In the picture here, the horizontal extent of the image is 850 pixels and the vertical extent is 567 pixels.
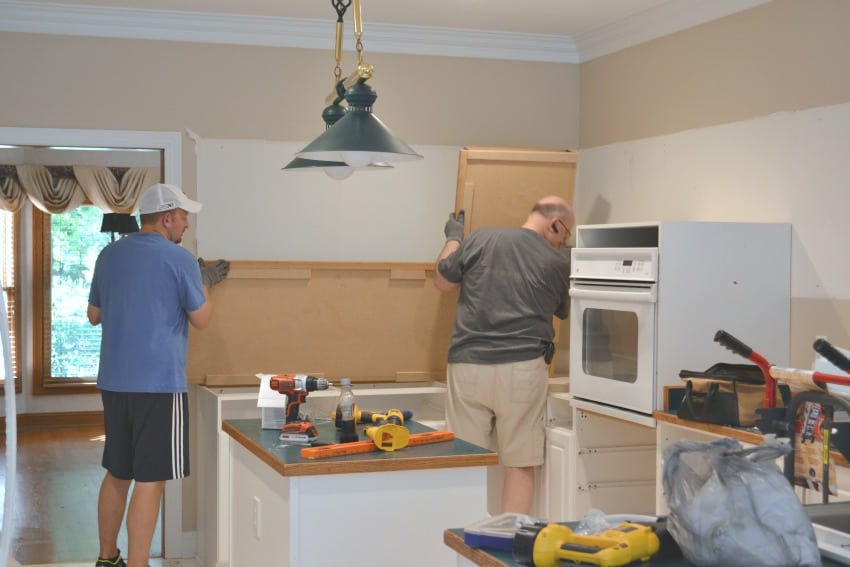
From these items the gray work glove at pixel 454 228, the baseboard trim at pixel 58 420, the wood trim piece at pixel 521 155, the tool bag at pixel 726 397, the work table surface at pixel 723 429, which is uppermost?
the wood trim piece at pixel 521 155

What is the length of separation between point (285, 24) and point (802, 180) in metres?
2.74

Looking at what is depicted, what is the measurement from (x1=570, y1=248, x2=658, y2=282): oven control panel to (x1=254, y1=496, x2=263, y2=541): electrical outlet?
1.72 metres

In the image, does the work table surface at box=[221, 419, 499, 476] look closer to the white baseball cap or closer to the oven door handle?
the oven door handle

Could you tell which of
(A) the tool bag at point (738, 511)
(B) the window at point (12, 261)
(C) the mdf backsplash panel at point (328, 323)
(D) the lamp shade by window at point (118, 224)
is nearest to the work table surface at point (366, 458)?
(A) the tool bag at point (738, 511)

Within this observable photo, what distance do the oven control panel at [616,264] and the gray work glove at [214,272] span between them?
1.75 meters

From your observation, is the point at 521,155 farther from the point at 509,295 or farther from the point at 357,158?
the point at 357,158

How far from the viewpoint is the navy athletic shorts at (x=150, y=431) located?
4.23 m

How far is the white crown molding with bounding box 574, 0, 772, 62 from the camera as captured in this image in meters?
4.55

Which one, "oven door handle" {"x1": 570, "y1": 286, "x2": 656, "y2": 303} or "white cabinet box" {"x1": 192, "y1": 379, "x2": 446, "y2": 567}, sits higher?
"oven door handle" {"x1": 570, "y1": 286, "x2": 656, "y2": 303}

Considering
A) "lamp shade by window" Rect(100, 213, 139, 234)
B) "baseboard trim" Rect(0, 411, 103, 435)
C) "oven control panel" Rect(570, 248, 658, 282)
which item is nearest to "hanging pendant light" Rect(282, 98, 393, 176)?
"oven control panel" Rect(570, 248, 658, 282)

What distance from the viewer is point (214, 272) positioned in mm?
5152

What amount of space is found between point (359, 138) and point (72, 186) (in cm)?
744

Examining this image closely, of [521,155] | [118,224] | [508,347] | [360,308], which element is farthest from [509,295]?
[118,224]

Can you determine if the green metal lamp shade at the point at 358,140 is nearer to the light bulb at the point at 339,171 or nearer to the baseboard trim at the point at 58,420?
the light bulb at the point at 339,171
